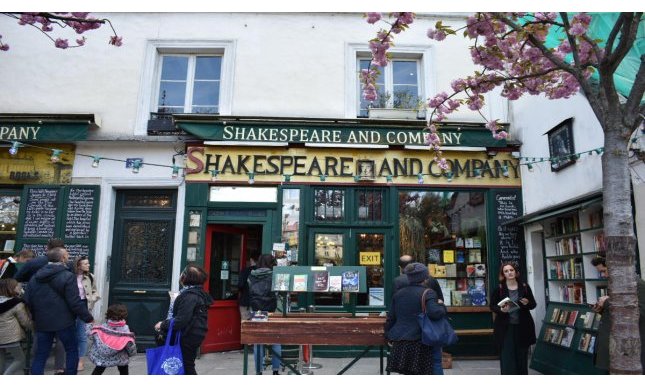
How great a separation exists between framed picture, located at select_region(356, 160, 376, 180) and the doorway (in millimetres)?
2325

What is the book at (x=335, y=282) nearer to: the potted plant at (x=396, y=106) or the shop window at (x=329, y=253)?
the shop window at (x=329, y=253)

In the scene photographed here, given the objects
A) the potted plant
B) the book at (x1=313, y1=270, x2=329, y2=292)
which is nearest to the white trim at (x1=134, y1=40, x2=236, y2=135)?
the potted plant

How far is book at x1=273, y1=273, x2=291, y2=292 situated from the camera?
19.4 ft

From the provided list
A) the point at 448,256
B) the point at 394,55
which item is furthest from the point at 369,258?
the point at 394,55

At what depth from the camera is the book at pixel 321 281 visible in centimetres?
593

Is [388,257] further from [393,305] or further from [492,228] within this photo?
[393,305]

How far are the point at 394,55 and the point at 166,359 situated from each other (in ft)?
21.8

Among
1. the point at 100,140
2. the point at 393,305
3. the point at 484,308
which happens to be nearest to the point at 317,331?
the point at 393,305

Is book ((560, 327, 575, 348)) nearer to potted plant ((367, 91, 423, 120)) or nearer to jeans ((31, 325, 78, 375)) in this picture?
potted plant ((367, 91, 423, 120))

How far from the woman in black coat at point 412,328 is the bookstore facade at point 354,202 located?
3.27 metres

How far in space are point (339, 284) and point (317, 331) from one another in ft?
3.12

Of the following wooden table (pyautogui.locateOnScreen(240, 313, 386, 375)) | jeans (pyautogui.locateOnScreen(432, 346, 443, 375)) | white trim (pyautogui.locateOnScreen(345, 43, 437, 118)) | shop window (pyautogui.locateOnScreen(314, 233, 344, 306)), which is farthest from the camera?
white trim (pyautogui.locateOnScreen(345, 43, 437, 118))

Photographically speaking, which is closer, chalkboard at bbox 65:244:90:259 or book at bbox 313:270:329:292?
book at bbox 313:270:329:292

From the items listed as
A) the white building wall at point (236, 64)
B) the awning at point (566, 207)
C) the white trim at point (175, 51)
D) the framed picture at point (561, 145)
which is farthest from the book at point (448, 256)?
the white trim at point (175, 51)
